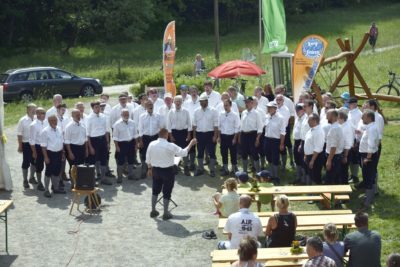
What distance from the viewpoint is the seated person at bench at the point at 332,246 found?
9.45 metres

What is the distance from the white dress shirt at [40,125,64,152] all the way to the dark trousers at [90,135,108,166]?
44.0 inches

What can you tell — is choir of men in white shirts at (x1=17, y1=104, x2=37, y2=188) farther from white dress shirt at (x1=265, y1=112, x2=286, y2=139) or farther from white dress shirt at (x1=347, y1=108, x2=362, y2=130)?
white dress shirt at (x1=347, y1=108, x2=362, y2=130)

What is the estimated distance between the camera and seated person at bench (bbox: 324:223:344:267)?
945 centimetres

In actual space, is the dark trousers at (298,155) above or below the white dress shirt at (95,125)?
below

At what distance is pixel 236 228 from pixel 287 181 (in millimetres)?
6230

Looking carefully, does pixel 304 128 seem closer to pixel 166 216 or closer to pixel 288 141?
pixel 288 141

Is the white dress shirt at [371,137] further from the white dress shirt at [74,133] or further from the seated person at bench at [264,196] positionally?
the white dress shirt at [74,133]

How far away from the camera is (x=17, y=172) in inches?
699

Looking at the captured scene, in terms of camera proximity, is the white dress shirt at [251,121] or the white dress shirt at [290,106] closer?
the white dress shirt at [251,121]

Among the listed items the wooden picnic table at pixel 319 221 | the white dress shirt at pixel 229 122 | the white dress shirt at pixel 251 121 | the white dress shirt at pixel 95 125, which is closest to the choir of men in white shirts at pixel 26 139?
the white dress shirt at pixel 95 125

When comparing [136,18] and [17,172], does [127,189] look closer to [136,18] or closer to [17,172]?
[17,172]

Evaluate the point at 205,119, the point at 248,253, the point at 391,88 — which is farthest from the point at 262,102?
the point at 248,253

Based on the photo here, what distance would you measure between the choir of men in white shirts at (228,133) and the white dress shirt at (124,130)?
2023 millimetres

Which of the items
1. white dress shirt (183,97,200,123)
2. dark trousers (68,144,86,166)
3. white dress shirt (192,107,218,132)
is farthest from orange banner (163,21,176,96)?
dark trousers (68,144,86,166)
